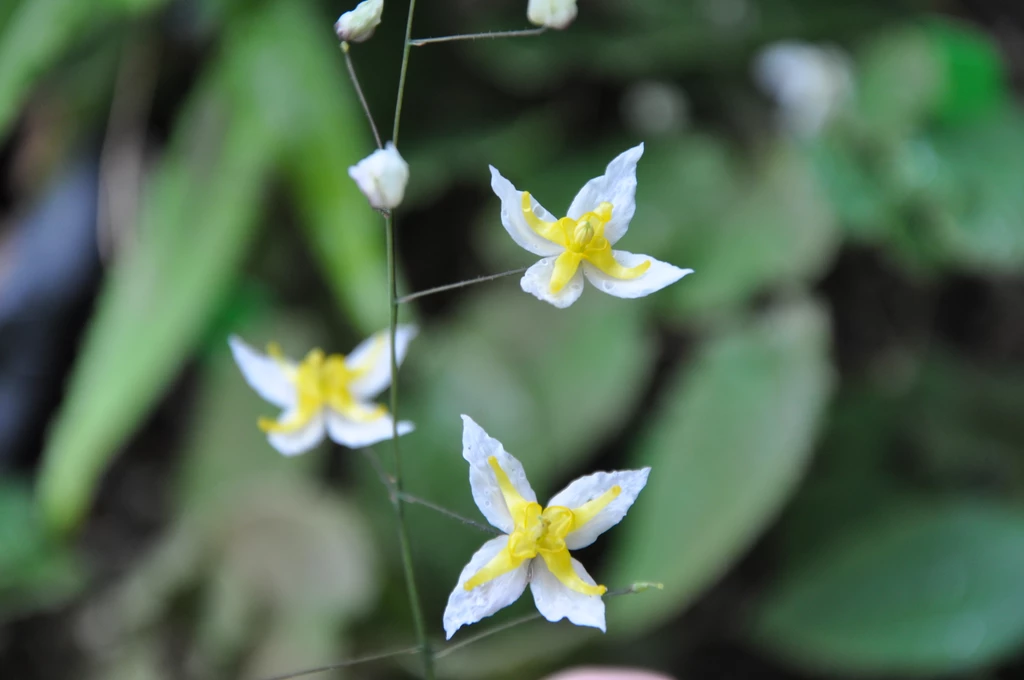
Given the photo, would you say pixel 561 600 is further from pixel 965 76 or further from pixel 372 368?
pixel 965 76

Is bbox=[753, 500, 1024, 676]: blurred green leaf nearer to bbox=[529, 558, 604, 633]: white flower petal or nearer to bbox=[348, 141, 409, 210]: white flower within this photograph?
bbox=[529, 558, 604, 633]: white flower petal

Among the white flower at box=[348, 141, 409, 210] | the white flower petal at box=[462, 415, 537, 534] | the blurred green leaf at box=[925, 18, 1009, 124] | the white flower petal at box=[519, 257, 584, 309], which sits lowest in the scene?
the blurred green leaf at box=[925, 18, 1009, 124]

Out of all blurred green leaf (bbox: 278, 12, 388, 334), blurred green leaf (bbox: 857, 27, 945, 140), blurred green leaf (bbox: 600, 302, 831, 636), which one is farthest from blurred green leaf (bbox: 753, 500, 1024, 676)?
blurred green leaf (bbox: 278, 12, 388, 334)

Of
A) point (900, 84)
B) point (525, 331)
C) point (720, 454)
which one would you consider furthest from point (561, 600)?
point (900, 84)

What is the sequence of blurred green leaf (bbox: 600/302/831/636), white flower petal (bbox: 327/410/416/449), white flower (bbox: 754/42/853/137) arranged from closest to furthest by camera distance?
white flower petal (bbox: 327/410/416/449)
blurred green leaf (bbox: 600/302/831/636)
white flower (bbox: 754/42/853/137)

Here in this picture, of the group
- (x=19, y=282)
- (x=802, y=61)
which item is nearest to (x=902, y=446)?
(x=802, y=61)
